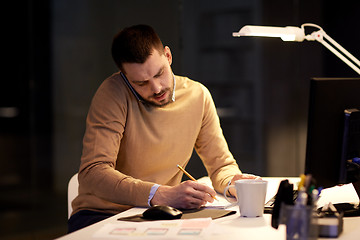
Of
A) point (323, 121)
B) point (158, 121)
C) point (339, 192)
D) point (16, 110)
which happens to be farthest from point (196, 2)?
point (323, 121)

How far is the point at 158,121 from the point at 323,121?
87 cm

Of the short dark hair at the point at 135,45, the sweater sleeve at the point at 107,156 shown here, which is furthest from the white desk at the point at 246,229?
the short dark hair at the point at 135,45

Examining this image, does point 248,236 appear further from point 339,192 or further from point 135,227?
point 339,192

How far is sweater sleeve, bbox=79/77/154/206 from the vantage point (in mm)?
1941

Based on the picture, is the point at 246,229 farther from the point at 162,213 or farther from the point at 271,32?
the point at 271,32

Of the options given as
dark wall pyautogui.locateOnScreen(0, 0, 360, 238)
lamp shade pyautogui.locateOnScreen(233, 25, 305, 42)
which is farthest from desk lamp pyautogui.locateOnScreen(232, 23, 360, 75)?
dark wall pyautogui.locateOnScreen(0, 0, 360, 238)

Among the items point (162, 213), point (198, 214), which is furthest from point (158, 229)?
point (198, 214)

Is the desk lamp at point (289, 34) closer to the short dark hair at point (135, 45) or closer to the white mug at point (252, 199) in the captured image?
the short dark hair at point (135, 45)

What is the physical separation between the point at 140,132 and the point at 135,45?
0.36m

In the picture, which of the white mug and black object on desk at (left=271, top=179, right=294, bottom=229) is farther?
the white mug

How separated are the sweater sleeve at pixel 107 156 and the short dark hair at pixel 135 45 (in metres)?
0.15

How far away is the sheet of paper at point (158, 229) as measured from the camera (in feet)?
4.79

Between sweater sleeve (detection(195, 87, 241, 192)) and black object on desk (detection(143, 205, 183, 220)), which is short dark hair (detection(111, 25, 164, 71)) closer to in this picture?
sweater sleeve (detection(195, 87, 241, 192))

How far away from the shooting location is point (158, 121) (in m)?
2.29
